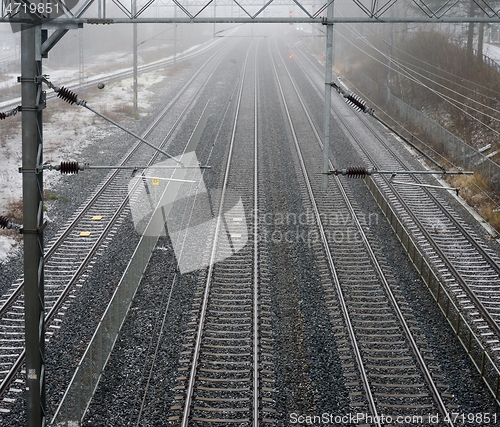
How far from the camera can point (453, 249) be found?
64.1ft

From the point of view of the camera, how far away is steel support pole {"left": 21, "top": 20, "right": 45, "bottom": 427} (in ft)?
26.9

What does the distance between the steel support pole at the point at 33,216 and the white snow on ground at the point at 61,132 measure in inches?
397

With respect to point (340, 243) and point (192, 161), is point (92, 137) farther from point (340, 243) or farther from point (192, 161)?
point (340, 243)

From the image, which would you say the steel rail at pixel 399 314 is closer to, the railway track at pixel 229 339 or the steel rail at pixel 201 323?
the railway track at pixel 229 339

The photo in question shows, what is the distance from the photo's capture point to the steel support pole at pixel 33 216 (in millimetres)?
8195

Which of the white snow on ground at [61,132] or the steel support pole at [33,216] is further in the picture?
the white snow on ground at [61,132]

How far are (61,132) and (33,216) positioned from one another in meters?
28.7
